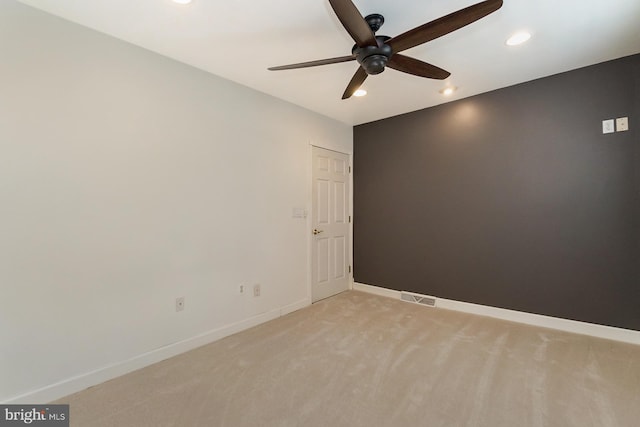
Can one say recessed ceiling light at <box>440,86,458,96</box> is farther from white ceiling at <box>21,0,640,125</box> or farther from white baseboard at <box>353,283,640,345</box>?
white baseboard at <box>353,283,640,345</box>

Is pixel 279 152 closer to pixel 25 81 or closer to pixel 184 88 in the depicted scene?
pixel 184 88

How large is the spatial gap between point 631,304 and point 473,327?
4.28ft

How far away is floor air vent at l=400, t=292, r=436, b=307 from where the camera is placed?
11.6 feet

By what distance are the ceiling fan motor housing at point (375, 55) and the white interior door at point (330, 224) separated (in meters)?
1.98

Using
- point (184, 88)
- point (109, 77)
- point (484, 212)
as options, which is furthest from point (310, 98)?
point (484, 212)

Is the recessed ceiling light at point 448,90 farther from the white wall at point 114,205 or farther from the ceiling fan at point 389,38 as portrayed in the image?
the white wall at point 114,205

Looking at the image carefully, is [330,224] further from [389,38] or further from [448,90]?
[389,38]

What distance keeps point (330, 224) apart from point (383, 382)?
7.48ft

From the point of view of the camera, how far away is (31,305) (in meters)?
1.74

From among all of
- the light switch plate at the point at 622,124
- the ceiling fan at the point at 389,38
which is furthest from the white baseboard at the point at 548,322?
the ceiling fan at the point at 389,38
